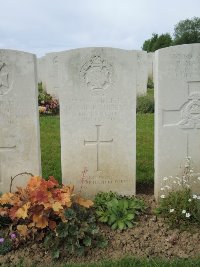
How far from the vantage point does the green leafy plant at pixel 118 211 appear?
14.7 feet

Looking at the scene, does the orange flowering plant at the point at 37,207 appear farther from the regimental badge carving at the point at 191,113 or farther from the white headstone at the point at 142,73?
the white headstone at the point at 142,73

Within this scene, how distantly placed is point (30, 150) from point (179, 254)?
7.43 feet

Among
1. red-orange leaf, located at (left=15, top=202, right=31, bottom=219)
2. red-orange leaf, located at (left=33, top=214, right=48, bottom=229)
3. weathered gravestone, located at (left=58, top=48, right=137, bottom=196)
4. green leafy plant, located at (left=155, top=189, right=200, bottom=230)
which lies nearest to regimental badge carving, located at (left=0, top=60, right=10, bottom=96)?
weathered gravestone, located at (left=58, top=48, right=137, bottom=196)

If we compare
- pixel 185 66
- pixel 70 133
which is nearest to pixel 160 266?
pixel 70 133

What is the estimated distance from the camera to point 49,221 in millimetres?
4164

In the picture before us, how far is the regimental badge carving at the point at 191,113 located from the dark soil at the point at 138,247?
1.34 m

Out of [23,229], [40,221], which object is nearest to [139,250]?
[40,221]

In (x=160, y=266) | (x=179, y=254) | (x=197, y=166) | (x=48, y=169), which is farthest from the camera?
(x=48, y=169)

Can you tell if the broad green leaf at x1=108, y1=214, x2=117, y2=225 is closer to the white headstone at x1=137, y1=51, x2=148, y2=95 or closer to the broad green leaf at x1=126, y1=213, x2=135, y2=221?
the broad green leaf at x1=126, y1=213, x2=135, y2=221

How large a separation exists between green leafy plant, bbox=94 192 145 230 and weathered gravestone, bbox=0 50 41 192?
3.27 ft

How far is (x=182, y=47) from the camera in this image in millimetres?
4703

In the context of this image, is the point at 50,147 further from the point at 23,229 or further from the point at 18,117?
the point at 23,229

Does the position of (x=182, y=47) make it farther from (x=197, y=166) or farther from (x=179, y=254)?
(x=179, y=254)

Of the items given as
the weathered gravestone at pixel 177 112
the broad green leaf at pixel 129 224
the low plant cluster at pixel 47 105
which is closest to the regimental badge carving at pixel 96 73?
the weathered gravestone at pixel 177 112
